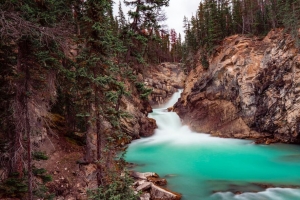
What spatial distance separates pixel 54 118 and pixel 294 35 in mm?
26262

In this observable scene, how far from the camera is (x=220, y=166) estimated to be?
1888 cm

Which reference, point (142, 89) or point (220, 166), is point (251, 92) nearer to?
point (220, 166)

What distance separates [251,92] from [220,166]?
13.0 metres

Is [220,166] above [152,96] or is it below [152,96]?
below

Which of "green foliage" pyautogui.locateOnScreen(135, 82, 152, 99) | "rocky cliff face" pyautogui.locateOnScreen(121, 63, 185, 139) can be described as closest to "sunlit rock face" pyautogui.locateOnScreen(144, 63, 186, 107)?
"rocky cliff face" pyautogui.locateOnScreen(121, 63, 185, 139)

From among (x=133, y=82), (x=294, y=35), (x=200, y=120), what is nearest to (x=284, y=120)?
(x=294, y=35)

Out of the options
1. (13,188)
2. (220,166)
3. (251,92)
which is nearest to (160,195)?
(13,188)

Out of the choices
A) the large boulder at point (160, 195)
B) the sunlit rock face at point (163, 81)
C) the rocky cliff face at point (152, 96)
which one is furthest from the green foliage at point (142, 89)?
the sunlit rock face at point (163, 81)

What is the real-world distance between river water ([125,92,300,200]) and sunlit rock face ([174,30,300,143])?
2.06 meters

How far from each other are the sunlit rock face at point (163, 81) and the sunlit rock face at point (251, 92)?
1466cm

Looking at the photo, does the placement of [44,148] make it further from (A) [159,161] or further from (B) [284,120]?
(B) [284,120]

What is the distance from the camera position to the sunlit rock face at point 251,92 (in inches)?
953

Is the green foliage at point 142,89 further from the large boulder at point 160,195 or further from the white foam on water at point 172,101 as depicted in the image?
the white foam on water at point 172,101

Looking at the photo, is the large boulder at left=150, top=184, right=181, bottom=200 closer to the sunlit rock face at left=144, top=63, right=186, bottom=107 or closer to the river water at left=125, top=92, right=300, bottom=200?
the river water at left=125, top=92, right=300, bottom=200
